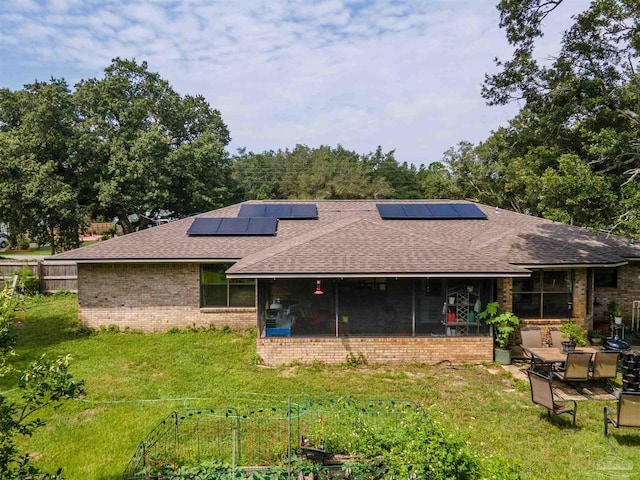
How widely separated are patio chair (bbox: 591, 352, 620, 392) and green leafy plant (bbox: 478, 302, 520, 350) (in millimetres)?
2096

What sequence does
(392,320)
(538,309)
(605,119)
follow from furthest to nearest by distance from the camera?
(605,119) < (538,309) < (392,320)

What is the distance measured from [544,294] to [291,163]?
1738 inches

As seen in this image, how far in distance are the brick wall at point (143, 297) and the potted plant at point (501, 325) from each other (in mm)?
8351

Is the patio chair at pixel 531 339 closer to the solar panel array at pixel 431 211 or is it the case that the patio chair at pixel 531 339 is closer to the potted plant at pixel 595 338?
the potted plant at pixel 595 338

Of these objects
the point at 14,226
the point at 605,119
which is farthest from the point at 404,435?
the point at 14,226

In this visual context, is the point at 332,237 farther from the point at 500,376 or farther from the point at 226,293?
the point at 500,376

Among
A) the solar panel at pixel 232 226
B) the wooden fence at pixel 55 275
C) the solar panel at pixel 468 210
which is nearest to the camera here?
the solar panel at pixel 232 226

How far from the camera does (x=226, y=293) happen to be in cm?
1361

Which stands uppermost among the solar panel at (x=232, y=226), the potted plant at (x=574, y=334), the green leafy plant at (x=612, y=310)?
the solar panel at (x=232, y=226)

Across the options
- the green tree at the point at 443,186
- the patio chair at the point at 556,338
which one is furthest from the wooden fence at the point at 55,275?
the green tree at the point at 443,186

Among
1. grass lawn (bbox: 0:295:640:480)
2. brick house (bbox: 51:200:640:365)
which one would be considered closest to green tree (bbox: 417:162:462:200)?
brick house (bbox: 51:200:640:365)

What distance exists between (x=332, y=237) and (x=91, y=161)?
19.9 meters

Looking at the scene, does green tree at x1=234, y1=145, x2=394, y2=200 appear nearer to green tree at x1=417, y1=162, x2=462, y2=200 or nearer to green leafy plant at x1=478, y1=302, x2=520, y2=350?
green tree at x1=417, y1=162, x2=462, y2=200

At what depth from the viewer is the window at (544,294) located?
38.4ft
